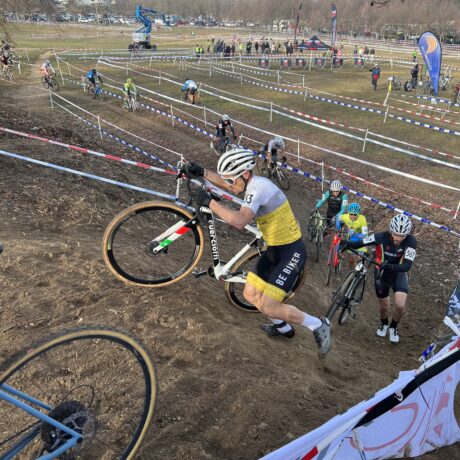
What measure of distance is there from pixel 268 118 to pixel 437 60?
29.7 ft

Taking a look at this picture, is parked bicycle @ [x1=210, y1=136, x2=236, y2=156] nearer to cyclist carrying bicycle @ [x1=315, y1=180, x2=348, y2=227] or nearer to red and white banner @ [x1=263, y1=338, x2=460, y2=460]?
cyclist carrying bicycle @ [x1=315, y1=180, x2=348, y2=227]

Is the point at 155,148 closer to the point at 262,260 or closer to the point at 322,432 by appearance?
the point at 262,260

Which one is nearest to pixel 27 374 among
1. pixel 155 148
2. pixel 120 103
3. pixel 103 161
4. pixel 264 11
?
pixel 103 161

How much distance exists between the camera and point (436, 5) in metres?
59.6

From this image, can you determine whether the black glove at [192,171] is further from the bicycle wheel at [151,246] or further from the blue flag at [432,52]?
the blue flag at [432,52]

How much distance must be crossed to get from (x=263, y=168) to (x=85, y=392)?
1154 cm

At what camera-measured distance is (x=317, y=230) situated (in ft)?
32.3

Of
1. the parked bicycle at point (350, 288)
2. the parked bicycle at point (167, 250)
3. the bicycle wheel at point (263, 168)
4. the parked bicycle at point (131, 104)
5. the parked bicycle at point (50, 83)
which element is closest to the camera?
the parked bicycle at point (167, 250)

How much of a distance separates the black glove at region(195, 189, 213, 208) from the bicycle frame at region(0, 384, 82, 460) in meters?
2.45

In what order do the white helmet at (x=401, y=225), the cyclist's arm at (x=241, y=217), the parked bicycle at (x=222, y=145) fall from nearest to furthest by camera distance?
the cyclist's arm at (x=241, y=217), the white helmet at (x=401, y=225), the parked bicycle at (x=222, y=145)

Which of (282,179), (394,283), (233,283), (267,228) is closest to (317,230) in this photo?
(394,283)

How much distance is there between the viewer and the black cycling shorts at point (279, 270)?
433 cm

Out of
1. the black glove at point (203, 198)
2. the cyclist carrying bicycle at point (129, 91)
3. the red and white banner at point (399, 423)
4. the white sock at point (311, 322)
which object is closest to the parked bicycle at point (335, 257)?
the white sock at point (311, 322)

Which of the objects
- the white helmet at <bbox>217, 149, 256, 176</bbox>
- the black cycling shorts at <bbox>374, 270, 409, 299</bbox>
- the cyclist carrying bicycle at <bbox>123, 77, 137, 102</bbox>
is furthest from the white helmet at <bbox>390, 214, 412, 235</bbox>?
the cyclist carrying bicycle at <bbox>123, 77, 137, 102</bbox>
